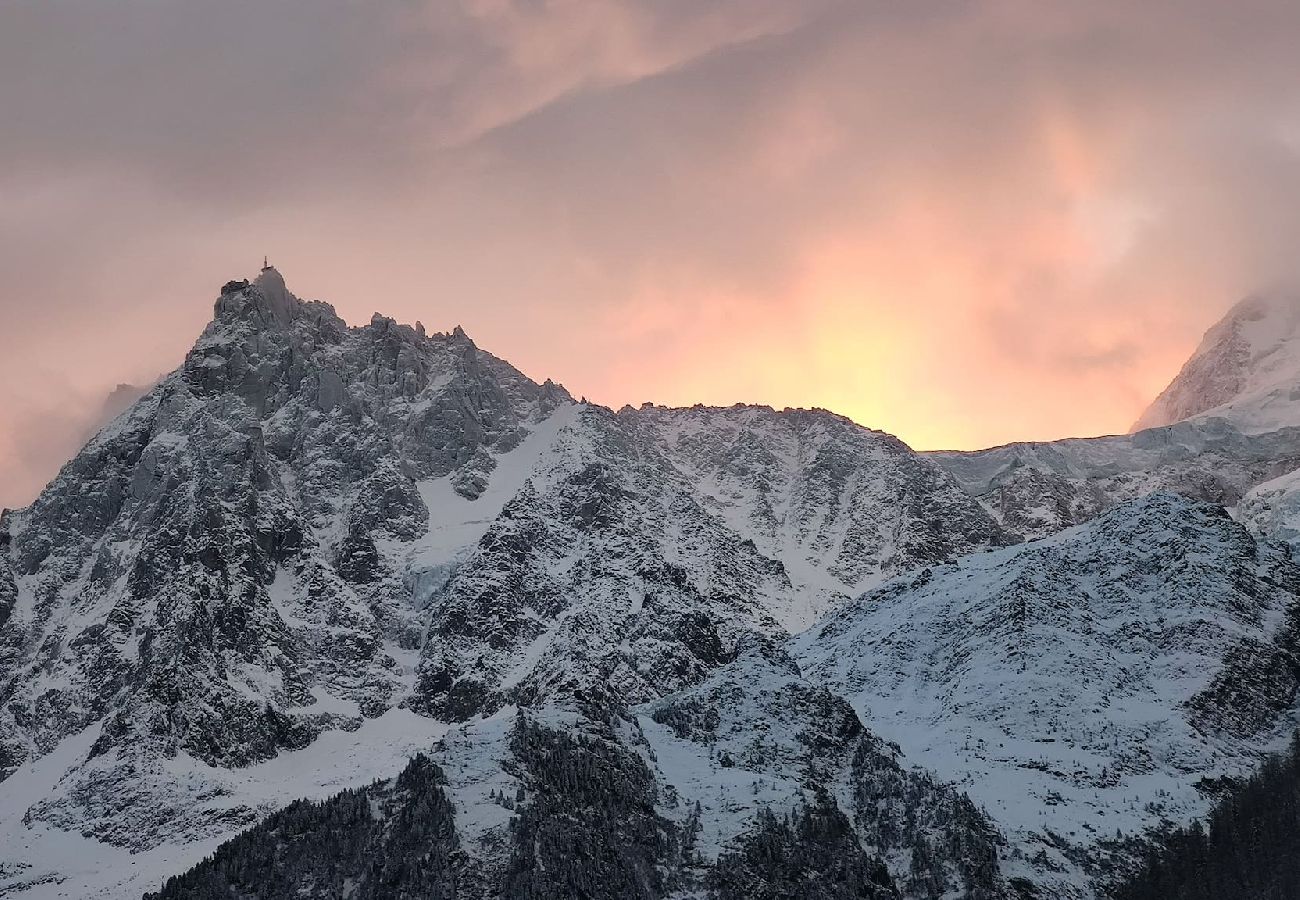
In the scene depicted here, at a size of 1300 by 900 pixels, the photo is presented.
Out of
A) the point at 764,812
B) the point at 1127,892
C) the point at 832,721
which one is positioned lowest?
the point at 1127,892

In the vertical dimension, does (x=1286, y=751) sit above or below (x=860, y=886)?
above

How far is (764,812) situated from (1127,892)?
1491 inches

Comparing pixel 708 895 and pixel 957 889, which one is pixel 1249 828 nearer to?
pixel 957 889

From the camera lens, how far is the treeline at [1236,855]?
510 feet

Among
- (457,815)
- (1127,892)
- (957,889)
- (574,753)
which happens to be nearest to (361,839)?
(457,815)

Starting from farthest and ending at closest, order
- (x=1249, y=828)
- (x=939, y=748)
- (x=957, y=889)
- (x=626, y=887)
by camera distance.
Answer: (x=939, y=748)
(x=1249, y=828)
(x=957, y=889)
(x=626, y=887)

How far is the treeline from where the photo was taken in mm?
155375

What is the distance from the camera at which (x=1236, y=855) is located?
162 metres

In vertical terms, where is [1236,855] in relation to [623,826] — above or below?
below

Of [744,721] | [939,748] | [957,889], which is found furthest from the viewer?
[939,748]

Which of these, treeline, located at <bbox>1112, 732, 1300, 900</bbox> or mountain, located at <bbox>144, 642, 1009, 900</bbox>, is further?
treeline, located at <bbox>1112, 732, 1300, 900</bbox>

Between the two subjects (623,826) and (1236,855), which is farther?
(1236,855)

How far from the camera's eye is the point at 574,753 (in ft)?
512

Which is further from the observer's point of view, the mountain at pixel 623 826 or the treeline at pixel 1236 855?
the treeline at pixel 1236 855
